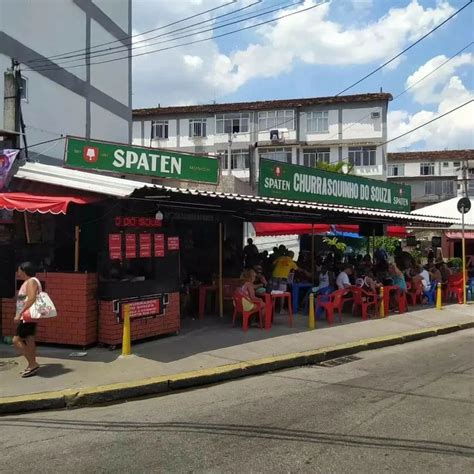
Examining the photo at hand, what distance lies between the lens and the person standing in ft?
23.7

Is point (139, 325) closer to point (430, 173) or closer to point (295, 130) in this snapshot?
point (295, 130)

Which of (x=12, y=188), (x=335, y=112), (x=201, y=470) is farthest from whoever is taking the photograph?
(x=335, y=112)

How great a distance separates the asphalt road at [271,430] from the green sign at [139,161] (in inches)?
278

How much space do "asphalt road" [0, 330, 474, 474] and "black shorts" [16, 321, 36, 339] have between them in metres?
1.38

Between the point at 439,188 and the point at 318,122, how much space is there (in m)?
20.3

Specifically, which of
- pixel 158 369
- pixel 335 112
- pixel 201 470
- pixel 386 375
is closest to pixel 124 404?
pixel 158 369

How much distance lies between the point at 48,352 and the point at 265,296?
4.35 meters

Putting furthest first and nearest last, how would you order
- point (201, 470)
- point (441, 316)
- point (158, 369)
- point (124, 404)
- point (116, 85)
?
point (116, 85) < point (441, 316) < point (158, 369) < point (124, 404) < point (201, 470)

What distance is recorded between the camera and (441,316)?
1359 cm

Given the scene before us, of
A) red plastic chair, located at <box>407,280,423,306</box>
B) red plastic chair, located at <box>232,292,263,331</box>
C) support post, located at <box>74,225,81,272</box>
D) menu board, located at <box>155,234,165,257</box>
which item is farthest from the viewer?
red plastic chair, located at <box>407,280,423,306</box>

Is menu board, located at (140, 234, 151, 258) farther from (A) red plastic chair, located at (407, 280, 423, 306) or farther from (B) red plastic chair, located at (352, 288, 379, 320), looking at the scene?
(A) red plastic chair, located at (407, 280, 423, 306)

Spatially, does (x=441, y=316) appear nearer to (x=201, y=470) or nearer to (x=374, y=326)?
(x=374, y=326)

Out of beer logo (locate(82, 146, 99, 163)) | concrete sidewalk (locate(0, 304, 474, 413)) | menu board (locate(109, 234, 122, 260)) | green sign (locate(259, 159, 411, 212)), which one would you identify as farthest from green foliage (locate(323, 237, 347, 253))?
menu board (locate(109, 234, 122, 260))

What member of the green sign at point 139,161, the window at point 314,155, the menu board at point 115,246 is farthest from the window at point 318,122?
the menu board at point 115,246
